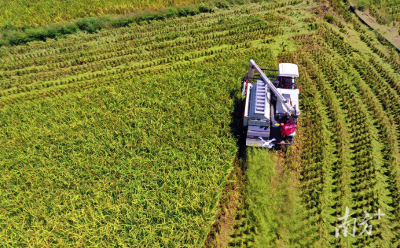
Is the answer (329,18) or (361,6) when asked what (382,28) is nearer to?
(361,6)

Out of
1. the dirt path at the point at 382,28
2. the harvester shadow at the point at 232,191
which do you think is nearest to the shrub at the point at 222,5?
the dirt path at the point at 382,28

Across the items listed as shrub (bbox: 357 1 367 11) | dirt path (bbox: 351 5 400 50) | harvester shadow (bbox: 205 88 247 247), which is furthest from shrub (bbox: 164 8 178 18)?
shrub (bbox: 357 1 367 11)

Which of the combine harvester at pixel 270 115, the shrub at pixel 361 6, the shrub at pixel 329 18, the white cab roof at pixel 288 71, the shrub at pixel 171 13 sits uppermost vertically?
the shrub at pixel 171 13

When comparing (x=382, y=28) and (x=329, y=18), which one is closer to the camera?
(x=382, y=28)

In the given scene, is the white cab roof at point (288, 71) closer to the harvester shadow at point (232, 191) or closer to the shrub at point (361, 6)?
the harvester shadow at point (232, 191)

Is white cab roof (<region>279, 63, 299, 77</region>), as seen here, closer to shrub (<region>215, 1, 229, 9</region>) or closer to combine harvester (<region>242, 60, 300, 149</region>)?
combine harvester (<region>242, 60, 300, 149</region>)

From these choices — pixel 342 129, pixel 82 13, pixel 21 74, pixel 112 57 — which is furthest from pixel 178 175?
pixel 82 13

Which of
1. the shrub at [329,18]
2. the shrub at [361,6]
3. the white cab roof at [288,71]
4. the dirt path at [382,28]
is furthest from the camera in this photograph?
the shrub at [361,6]

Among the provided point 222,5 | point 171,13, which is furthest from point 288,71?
point 171,13

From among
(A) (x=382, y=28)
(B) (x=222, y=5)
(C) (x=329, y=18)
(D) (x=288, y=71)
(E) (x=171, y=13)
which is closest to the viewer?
(D) (x=288, y=71)
